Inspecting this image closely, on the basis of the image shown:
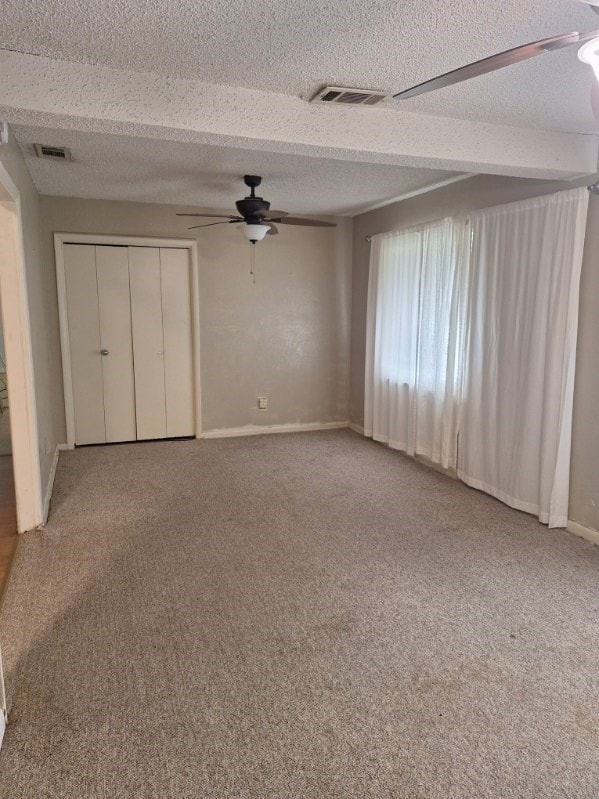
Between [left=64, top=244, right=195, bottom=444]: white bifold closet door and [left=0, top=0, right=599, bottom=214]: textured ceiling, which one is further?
[left=64, top=244, right=195, bottom=444]: white bifold closet door

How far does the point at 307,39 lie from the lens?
195 centimetres

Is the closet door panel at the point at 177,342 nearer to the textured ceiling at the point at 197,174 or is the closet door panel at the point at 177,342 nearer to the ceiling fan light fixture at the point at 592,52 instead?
the textured ceiling at the point at 197,174

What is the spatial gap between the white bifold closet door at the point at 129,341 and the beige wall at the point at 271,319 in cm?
22

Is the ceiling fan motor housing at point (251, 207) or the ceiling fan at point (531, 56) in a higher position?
the ceiling fan motor housing at point (251, 207)

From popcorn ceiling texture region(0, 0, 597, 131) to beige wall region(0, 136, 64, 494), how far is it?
1096 mm

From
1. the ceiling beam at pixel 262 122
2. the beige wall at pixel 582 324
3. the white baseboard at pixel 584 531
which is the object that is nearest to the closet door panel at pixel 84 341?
the ceiling beam at pixel 262 122

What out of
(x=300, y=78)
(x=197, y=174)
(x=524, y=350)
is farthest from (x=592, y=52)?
(x=197, y=174)

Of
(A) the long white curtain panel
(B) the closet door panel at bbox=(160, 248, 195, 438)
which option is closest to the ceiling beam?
(A) the long white curtain panel

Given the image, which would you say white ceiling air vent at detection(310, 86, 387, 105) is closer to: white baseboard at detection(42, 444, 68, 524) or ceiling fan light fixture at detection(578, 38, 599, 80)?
ceiling fan light fixture at detection(578, 38, 599, 80)

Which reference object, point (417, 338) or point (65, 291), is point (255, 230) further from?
point (65, 291)

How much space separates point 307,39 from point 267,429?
174 inches

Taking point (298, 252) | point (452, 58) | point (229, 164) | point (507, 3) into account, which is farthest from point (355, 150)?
point (298, 252)

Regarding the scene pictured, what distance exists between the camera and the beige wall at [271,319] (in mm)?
5566

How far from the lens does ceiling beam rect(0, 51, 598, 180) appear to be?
214cm
